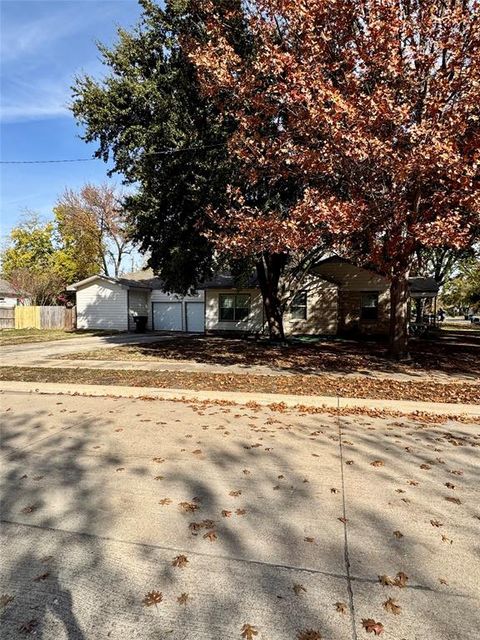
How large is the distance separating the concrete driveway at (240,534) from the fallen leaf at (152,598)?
31mm

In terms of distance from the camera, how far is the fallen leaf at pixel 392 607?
8.23ft

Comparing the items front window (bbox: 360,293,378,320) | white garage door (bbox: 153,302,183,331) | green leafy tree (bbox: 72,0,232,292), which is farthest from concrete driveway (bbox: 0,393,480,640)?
white garage door (bbox: 153,302,183,331)

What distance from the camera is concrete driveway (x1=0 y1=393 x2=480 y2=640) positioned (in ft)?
8.13

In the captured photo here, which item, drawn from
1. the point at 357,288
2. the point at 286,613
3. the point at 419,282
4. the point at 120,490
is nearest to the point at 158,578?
the point at 286,613

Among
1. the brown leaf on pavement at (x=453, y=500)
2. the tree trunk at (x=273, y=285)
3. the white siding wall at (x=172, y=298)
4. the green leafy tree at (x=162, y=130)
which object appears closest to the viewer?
the brown leaf on pavement at (x=453, y=500)


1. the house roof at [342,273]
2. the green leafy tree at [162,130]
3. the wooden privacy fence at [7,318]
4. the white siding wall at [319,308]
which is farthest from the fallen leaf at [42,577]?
the wooden privacy fence at [7,318]

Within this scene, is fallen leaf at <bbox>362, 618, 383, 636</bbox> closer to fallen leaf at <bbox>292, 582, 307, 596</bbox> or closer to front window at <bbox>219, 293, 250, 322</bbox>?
fallen leaf at <bbox>292, 582, 307, 596</bbox>

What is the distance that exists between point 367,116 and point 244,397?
5.64 meters

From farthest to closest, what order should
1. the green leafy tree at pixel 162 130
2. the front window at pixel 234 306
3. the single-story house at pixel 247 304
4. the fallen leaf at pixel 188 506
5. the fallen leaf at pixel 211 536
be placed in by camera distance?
the front window at pixel 234 306 < the single-story house at pixel 247 304 < the green leafy tree at pixel 162 130 < the fallen leaf at pixel 188 506 < the fallen leaf at pixel 211 536

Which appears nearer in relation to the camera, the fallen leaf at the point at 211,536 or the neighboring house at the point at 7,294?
the fallen leaf at the point at 211,536

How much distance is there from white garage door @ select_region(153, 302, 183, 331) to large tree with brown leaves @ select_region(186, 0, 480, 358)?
17.5m

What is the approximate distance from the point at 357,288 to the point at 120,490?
1989 cm

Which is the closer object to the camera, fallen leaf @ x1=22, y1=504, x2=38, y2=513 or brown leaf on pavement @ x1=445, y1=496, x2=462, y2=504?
fallen leaf @ x1=22, y1=504, x2=38, y2=513

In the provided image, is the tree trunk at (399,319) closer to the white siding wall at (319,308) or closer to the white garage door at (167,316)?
the white siding wall at (319,308)
